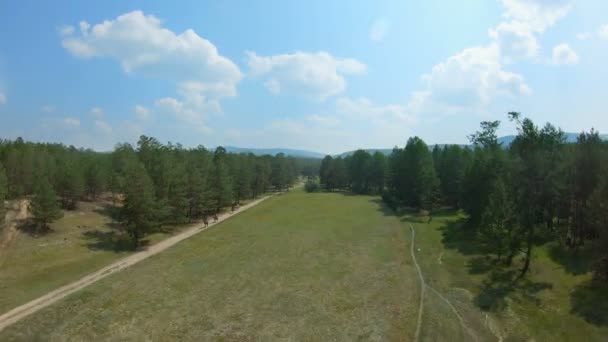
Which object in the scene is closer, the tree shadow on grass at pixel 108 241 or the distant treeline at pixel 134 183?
the tree shadow on grass at pixel 108 241

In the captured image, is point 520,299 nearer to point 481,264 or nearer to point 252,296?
point 481,264

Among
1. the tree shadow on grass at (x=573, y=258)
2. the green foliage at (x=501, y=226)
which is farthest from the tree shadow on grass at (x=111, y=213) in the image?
the tree shadow on grass at (x=573, y=258)

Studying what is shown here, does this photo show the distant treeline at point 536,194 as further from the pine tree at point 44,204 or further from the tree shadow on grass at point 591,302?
the pine tree at point 44,204

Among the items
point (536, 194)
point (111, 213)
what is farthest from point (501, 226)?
point (111, 213)

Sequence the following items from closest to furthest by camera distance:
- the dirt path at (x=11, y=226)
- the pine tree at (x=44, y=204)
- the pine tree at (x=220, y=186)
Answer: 1. the dirt path at (x=11, y=226)
2. the pine tree at (x=44, y=204)
3. the pine tree at (x=220, y=186)

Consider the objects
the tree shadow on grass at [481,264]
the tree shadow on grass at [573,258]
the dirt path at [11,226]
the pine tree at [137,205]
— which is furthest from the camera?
the pine tree at [137,205]

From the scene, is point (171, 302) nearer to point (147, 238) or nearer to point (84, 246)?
point (84, 246)
